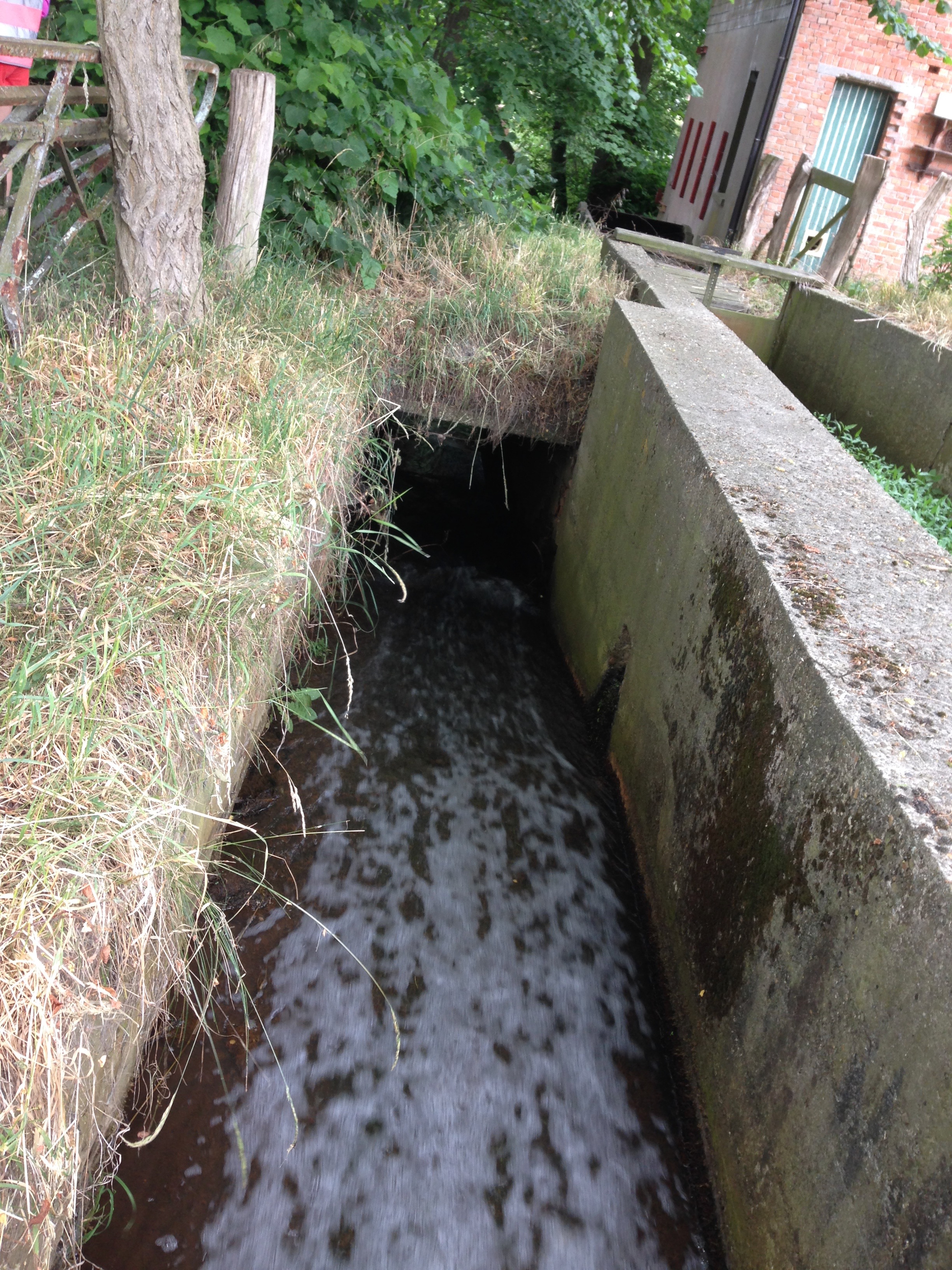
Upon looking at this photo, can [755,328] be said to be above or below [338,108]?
below

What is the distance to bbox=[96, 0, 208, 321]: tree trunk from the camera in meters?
3.52

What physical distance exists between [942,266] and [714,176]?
7.30 meters

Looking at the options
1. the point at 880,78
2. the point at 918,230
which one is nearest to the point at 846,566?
the point at 918,230

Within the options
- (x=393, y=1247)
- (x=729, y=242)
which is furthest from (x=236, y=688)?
(x=729, y=242)

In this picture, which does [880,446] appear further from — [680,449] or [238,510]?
[238,510]

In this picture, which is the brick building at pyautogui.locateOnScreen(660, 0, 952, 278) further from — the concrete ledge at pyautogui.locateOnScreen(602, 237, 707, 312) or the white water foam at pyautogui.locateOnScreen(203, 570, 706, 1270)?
the white water foam at pyautogui.locateOnScreen(203, 570, 706, 1270)

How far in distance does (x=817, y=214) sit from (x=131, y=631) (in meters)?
13.2

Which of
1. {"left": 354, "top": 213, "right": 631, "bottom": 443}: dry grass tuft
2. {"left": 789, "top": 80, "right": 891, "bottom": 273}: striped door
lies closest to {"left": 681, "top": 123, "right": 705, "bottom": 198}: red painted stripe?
{"left": 789, "top": 80, "right": 891, "bottom": 273}: striped door

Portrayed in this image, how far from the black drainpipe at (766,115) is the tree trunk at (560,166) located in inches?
156

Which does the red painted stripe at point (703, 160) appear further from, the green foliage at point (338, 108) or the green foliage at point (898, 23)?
the green foliage at point (338, 108)

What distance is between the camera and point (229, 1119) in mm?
2336

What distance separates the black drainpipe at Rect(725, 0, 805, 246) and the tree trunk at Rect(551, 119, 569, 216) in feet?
13.0

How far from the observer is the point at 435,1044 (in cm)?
265

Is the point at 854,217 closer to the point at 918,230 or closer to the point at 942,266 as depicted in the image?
the point at 918,230
